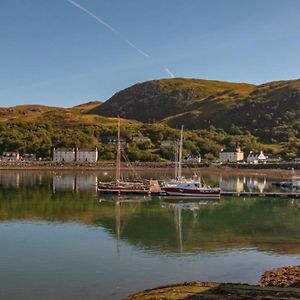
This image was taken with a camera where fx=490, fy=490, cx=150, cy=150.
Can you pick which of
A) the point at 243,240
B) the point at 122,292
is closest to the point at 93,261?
the point at 122,292

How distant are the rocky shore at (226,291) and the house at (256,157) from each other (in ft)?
543

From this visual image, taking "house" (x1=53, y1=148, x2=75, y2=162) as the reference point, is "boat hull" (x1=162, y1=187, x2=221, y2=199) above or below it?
below

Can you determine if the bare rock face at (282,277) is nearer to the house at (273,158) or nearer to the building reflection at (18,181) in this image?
the building reflection at (18,181)

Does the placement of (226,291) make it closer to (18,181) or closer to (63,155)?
(18,181)

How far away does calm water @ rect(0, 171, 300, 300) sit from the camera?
27.7 m

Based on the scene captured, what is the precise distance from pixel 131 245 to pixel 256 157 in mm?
158532

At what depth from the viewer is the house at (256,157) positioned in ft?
618

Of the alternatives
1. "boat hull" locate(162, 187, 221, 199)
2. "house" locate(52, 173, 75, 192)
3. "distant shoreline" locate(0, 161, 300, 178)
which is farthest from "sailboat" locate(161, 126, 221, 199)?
"distant shoreline" locate(0, 161, 300, 178)

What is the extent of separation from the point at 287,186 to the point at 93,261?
247 ft

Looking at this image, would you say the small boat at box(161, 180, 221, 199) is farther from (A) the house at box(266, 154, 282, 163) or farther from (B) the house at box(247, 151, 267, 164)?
(B) the house at box(247, 151, 267, 164)

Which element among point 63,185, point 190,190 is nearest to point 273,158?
point 63,185

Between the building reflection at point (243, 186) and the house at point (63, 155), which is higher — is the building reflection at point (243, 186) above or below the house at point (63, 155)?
below

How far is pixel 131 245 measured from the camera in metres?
38.3

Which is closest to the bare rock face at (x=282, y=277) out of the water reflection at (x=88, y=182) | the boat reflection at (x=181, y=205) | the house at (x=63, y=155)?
the boat reflection at (x=181, y=205)
